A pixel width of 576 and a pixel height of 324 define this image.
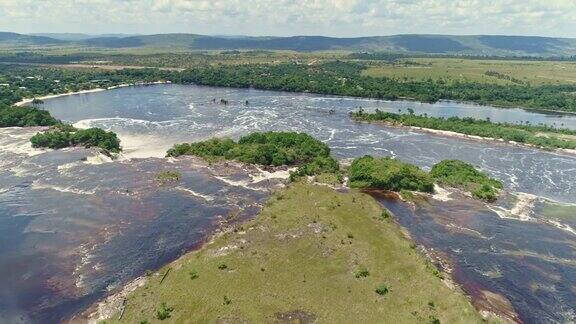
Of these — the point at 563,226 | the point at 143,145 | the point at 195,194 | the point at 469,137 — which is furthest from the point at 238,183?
the point at 469,137

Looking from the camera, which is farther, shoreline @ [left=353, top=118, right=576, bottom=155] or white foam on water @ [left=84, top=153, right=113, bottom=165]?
shoreline @ [left=353, top=118, right=576, bottom=155]

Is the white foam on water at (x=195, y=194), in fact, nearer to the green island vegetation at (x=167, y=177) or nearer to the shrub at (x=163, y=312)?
the green island vegetation at (x=167, y=177)

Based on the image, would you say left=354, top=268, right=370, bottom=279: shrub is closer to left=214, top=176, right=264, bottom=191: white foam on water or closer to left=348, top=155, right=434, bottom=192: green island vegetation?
left=348, top=155, right=434, bottom=192: green island vegetation

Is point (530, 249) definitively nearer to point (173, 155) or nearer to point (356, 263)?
point (356, 263)

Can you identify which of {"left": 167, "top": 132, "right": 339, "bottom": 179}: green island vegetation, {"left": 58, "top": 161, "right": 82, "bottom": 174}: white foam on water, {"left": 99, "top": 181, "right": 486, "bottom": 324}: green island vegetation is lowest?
{"left": 99, "top": 181, "right": 486, "bottom": 324}: green island vegetation

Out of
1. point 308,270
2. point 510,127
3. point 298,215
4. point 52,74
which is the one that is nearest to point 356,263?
point 308,270

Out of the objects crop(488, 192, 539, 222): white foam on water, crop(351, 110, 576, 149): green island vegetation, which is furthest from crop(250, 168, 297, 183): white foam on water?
crop(351, 110, 576, 149): green island vegetation

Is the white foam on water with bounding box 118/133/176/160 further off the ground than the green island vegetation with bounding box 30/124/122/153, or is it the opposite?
the green island vegetation with bounding box 30/124/122/153

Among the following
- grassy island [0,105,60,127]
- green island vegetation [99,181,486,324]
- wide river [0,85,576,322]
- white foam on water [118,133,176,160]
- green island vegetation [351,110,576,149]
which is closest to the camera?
green island vegetation [99,181,486,324]
